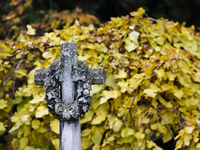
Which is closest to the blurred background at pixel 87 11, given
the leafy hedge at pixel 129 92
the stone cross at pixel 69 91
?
the leafy hedge at pixel 129 92

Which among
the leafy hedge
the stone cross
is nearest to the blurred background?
the leafy hedge

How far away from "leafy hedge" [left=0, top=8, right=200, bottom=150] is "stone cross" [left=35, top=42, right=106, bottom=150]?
13.5 inches

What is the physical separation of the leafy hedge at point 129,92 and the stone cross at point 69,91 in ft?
1.13

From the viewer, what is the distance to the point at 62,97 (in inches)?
35.2

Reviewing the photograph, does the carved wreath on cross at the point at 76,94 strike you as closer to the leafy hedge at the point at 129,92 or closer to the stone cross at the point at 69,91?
the stone cross at the point at 69,91

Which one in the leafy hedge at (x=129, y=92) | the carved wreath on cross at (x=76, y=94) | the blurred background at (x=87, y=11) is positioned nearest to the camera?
the carved wreath on cross at (x=76, y=94)

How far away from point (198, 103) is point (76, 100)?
92 centimetres

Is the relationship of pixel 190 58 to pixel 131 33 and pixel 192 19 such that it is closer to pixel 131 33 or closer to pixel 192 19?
pixel 131 33

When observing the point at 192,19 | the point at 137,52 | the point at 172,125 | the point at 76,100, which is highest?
the point at 192,19

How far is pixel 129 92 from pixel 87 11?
301 centimetres

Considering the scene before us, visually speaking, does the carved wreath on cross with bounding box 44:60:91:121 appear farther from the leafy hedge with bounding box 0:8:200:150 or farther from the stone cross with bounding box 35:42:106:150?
the leafy hedge with bounding box 0:8:200:150

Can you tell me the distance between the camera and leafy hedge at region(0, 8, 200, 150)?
118 cm

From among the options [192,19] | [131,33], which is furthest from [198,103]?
[192,19]

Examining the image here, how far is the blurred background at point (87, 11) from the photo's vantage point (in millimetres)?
3494
